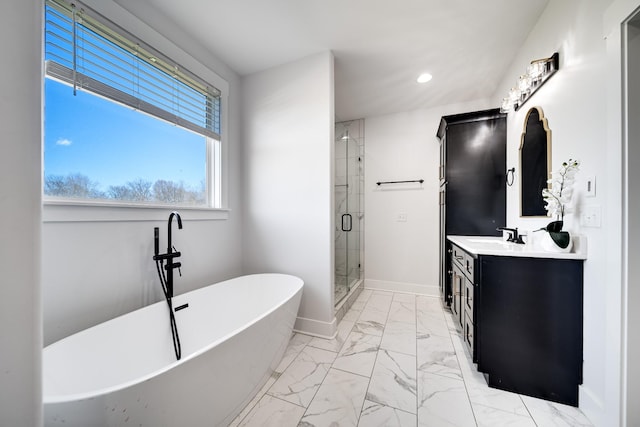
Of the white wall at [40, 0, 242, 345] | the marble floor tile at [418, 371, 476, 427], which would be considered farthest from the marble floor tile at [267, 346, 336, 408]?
the white wall at [40, 0, 242, 345]

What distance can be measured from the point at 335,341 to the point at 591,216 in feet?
6.24

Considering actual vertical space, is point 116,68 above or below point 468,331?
above

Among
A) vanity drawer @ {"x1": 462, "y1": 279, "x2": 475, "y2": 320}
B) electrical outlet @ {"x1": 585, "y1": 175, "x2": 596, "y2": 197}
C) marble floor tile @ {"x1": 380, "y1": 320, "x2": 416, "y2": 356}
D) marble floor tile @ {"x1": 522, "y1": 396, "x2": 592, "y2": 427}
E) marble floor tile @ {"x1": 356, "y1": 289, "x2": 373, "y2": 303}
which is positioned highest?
electrical outlet @ {"x1": 585, "y1": 175, "x2": 596, "y2": 197}

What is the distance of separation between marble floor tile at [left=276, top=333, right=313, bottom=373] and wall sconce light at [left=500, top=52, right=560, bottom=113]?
273cm

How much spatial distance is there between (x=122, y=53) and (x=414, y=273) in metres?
3.65

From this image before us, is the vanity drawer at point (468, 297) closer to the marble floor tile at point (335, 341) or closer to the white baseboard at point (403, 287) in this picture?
the marble floor tile at point (335, 341)

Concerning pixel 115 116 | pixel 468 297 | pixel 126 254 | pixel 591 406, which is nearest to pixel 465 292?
pixel 468 297

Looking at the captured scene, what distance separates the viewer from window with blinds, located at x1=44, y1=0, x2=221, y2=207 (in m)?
1.26

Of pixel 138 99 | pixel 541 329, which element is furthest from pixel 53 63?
pixel 541 329

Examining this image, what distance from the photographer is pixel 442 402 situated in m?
1.36

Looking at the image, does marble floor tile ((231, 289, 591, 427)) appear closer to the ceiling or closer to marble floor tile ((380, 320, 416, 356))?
marble floor tile ((380, 320, 416, 356))

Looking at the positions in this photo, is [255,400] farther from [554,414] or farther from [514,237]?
[514,237]

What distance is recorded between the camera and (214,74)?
2.12 metres

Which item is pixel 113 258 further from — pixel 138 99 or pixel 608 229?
pixel 608 229
